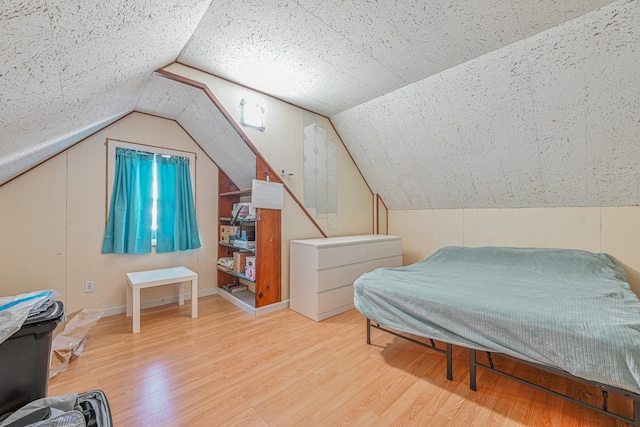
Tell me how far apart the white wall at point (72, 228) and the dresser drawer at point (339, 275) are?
184 centimetres

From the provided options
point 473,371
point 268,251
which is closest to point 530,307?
point 473,371

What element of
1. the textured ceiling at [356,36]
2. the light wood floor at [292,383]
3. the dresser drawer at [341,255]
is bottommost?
the light wood floor at [292,383]

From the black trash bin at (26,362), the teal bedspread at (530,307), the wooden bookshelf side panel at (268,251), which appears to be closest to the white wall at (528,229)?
the teal bedspread at (530,307)

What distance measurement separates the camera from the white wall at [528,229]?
89.3 inches

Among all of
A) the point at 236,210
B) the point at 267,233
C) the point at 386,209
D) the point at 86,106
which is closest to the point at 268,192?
the point at 267,233

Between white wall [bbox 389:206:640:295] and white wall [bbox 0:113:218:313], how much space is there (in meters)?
3.17

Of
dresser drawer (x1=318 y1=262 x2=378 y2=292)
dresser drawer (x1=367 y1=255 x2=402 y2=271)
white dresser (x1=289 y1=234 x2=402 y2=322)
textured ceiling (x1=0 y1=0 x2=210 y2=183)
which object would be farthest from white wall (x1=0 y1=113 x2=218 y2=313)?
dresser drawer (x1=367 y1=255 x2=402 y2=271)

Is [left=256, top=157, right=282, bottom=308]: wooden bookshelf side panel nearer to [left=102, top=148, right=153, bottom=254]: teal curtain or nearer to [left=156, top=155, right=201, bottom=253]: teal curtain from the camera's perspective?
[left=156, top=155, right=201, bottom=253]: teal curtain

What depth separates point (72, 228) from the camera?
255 cm

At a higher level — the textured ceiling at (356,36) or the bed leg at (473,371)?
the textured ceiling at (356,36)

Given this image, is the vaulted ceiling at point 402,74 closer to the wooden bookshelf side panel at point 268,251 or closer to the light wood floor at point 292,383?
the wooden bookshelf side panel at point 268,251

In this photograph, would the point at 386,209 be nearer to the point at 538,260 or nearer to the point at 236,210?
the point at 538,260

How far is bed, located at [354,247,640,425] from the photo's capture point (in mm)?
1190

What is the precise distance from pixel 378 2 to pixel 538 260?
2.57 meters
